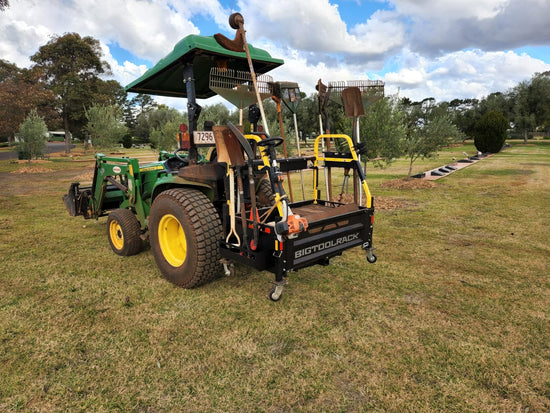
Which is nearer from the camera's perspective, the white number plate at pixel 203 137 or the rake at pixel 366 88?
the white number plate at pixel 203 137

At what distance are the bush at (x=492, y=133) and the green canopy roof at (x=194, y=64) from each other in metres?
28.0

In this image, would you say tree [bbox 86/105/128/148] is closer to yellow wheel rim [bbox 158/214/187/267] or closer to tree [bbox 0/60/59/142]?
tree [bbox 0/60/59/142]

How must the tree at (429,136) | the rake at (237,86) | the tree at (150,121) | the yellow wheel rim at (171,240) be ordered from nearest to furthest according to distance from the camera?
the rake at (237,86) < the yellow wheel rim at (171,240) < the tree at (429,136) < the tree at (150,121)

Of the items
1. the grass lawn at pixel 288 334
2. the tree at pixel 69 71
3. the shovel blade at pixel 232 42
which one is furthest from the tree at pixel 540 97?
the tree at pixel 69 71

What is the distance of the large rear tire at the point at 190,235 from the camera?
12.0 feet

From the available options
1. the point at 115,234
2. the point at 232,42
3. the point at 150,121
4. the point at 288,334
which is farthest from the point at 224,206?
the point at 150,121

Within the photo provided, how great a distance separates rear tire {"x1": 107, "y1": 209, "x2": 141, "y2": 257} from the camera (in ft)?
16.3

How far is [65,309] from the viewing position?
11.7ft

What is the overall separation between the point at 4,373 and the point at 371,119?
969cm

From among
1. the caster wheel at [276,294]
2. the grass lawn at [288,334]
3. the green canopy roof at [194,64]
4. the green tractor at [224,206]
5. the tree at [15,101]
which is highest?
the tree at [15,101]

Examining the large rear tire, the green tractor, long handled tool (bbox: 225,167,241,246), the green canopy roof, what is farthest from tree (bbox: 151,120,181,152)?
long handled tool (bbox: 225,167,241,246)

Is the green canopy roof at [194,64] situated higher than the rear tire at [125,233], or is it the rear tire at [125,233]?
the green canopy roof at [194,64]

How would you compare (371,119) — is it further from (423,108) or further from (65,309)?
(65,309)

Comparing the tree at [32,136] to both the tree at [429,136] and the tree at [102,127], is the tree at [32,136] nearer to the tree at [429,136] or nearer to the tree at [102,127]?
the tree at [102,127]
